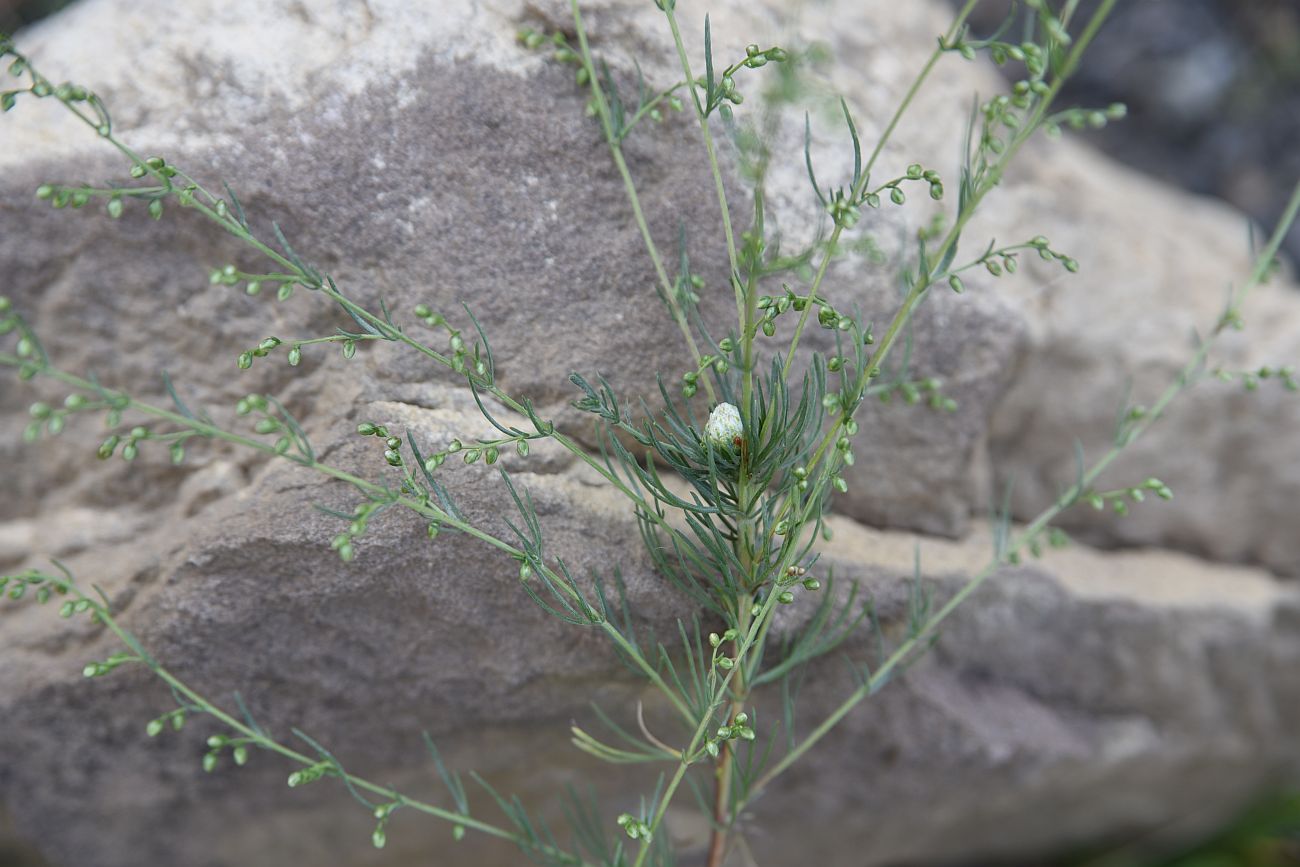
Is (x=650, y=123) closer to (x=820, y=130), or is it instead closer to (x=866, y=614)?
(x=820, y=130)

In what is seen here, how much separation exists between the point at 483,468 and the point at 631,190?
26 centimetres

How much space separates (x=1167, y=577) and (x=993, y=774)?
32cm

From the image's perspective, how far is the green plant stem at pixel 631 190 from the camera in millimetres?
860

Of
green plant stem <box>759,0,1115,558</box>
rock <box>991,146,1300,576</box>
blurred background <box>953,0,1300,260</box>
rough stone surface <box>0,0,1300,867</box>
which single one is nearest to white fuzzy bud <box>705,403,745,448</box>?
green plant stem <box>759,0,1115,558</box>

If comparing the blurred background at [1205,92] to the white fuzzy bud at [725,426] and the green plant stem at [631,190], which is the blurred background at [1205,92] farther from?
the white fuzzy bud at [725,426]

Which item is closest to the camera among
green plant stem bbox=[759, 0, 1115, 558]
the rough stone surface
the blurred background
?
green plant stem bbox=[759, 0, 1115, 558]

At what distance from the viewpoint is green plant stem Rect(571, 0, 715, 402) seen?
0.86 m

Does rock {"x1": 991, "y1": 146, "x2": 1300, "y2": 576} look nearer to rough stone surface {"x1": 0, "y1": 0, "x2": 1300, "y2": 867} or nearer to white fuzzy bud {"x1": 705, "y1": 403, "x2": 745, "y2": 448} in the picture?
rough stone surface {"x1": 0, "y1": 0, "x2": 1300, "y2": 867}

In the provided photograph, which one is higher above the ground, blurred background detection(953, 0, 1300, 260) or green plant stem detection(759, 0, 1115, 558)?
green plant stem detection(759, 0, 1115, 558)

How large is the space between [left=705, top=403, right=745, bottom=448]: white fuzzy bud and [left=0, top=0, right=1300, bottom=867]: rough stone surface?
18 cm

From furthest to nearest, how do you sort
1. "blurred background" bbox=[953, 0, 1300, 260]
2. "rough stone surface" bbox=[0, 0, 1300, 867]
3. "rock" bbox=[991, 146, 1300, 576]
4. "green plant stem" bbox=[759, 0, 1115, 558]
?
"blurred background" bbox=[953, 0, 1300, 260] < "rock" bbox=[991, 146, 1300, 576] < "rough stone surface" bbox=[0, 0, 1300, 867] < "green plant stem" bbox=[759, 0, 1115, 558]

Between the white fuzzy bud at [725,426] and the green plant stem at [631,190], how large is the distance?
0.07 metres

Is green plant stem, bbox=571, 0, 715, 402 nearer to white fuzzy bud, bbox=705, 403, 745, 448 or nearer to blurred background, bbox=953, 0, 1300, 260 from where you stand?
white fuzzy bud, bbox=705, 403, 745, 448

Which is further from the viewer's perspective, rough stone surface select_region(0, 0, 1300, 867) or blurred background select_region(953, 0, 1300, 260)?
blurred background select_region(953, 0, 1300, 260)
